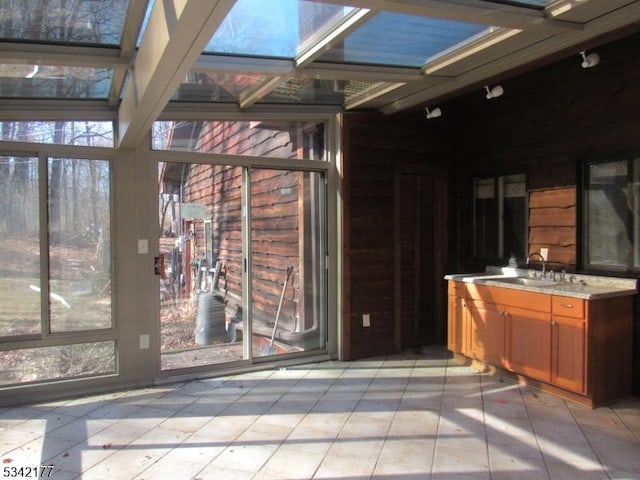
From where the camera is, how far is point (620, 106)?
3.76m

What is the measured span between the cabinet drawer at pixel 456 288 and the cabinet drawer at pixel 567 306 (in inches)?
38.5

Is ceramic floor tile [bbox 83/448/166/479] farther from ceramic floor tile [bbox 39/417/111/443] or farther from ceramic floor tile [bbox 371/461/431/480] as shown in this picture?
ceramic floor tile [bbox 371/461/431/480]

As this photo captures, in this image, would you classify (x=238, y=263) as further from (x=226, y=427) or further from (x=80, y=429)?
(x=80, y=429)

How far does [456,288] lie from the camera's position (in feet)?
15.2

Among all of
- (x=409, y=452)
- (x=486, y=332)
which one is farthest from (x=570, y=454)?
(x=486, y=332)

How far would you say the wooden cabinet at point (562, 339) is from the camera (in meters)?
3.46

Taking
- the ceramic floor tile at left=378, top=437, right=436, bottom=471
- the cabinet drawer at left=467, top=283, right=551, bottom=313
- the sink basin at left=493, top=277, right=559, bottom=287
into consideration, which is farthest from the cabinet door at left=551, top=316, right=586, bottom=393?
the ceramic floor tile at left=378, top=437, right=436, bottom=471

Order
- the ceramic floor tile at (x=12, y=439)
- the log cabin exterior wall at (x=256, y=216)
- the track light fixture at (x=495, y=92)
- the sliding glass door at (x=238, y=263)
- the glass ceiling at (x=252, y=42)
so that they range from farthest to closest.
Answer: the log cabin exterior wall at (x=256, y=216) → the sliding glass door at (x=238, y=263) → the track light fixture at (x=495, y=92) → the ceramic floor tile at (x=12, y=439) → the glass ceiling at (x=252, y=42)

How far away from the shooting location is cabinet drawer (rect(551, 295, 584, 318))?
11.4 ft

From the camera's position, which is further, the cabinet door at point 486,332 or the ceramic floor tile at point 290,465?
the cabinet door at point 486,332

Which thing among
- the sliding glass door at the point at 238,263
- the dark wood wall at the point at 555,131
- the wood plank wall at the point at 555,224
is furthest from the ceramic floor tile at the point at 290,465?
the wood plank wall at the point at 555,224

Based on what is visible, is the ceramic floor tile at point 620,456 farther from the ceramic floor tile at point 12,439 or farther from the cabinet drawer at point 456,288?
the ceramic floor tile at point 12,439

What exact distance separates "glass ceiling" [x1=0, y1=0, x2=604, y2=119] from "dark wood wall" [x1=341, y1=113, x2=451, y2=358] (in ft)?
3.08

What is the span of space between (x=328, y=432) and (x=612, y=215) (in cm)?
277
